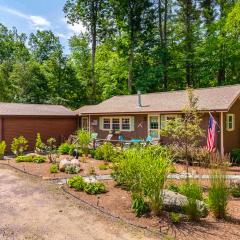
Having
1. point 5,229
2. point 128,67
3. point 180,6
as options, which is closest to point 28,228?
point 5,229

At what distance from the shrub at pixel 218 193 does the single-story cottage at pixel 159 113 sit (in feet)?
26.1

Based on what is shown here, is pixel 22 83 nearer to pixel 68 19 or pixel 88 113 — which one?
pixel 68 19

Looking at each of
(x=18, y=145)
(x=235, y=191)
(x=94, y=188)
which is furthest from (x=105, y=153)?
(x=235, y=191)

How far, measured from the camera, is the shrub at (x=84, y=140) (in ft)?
53.0

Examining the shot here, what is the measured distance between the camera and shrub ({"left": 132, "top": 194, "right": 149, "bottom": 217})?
6788 mm

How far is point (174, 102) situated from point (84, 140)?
5838 millimetres

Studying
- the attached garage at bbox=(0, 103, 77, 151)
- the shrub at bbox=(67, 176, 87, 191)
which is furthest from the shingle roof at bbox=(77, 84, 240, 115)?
the shrub at bbox=(67, 176, 87, 191)

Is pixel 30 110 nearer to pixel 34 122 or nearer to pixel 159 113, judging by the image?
pixel 34 122

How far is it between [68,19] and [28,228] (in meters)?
29.7

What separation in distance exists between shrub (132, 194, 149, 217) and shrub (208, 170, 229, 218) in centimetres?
151

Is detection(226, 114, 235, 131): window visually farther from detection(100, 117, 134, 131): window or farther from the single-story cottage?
detection(100, 117, 134, 131): window

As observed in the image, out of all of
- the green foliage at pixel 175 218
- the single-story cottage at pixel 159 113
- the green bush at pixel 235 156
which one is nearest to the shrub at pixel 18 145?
the single-story cottage at pixel 159 113

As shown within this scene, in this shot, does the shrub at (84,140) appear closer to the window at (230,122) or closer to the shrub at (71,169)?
the shrub at (71,169)

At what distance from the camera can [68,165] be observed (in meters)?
12.2
